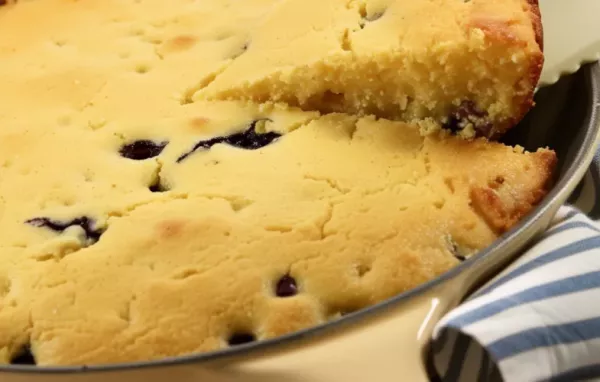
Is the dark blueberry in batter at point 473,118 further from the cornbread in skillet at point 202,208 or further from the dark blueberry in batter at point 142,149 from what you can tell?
A: the dark blueberry in batter at point 142,149

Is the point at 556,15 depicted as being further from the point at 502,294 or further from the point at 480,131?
the point at 502,294

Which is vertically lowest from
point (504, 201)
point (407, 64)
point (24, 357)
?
point (24, 357)

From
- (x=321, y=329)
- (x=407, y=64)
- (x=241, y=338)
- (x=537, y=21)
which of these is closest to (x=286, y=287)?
(x=241, y=338)

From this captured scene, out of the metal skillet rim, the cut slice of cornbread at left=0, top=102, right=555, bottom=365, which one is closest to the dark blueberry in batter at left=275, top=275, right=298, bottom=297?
the cut slice of cornbread at left=0, top=102, right=555, bottom=365

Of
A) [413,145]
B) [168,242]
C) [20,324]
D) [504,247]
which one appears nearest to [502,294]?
[504,247]

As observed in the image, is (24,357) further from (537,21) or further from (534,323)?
(537,21)

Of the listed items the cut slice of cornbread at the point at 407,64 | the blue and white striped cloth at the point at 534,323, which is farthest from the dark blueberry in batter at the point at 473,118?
the blue and white striped cloth at the point at 534,323
